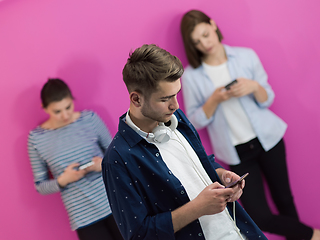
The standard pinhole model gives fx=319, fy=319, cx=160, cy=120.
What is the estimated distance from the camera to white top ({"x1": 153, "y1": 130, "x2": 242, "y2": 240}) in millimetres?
1199

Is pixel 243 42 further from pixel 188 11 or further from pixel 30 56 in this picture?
pixel 30 56

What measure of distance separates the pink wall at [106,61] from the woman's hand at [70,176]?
11.0 inches

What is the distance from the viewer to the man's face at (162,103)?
108cm

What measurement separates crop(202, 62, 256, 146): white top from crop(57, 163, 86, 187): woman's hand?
3.25ft

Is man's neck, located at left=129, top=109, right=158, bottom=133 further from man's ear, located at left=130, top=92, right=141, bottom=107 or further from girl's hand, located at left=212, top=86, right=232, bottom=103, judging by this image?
girl's hand, located at left=212, top=86, right=232, bottom=103

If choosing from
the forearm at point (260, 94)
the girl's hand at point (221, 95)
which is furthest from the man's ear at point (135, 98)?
the forearm at point (260, 94)

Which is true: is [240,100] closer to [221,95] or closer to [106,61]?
[221,95]

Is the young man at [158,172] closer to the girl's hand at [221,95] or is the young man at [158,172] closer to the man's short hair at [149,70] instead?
the man's short hair at [149,70]

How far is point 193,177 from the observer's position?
4.00 feet

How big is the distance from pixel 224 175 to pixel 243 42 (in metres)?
1.26

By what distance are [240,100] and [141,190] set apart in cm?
119

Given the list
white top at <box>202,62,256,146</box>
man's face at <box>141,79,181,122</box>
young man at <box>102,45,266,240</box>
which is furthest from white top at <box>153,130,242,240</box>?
white top at <box>202,62,256,146</box>

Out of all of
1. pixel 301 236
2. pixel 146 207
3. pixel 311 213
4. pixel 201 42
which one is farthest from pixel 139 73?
pixel 311 213

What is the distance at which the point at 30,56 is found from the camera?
6.30ft
